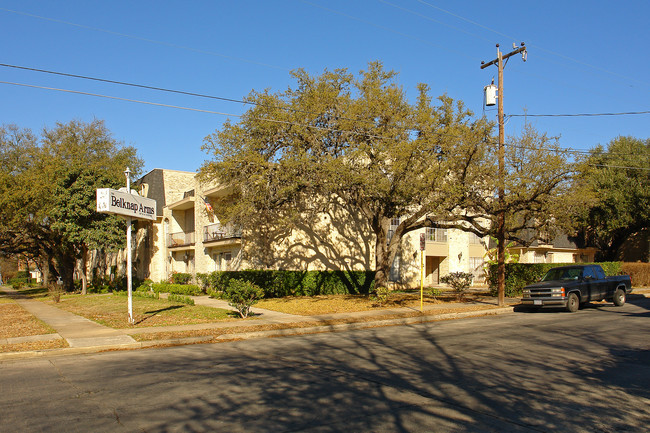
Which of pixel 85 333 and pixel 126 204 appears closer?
pixel 85 333

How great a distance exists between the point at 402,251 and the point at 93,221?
861 inches

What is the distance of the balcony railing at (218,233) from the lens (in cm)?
2801

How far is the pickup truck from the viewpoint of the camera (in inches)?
734

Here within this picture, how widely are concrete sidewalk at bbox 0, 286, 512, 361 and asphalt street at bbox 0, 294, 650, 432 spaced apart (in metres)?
0.86

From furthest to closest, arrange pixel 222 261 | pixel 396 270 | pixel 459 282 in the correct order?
pixel 396 270
pixel 222 261
pixel 459 282

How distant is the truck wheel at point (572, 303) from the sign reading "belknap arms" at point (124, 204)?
15791mm

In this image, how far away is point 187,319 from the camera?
17062mm

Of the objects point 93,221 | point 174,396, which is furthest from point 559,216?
point 93,221

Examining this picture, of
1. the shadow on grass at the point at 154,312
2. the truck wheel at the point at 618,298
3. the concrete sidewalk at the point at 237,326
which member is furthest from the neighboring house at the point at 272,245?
the truck wheel at the point at 618,298

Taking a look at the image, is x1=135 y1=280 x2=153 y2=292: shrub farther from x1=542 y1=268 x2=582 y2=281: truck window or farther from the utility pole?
x1=542 y1=268 x2=582 y2=281: truck window

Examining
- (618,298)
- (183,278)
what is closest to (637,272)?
(618,298)

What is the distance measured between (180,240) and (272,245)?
11227mm

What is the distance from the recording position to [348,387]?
754 cm

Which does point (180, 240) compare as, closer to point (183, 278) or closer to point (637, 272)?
point (183, 278)
